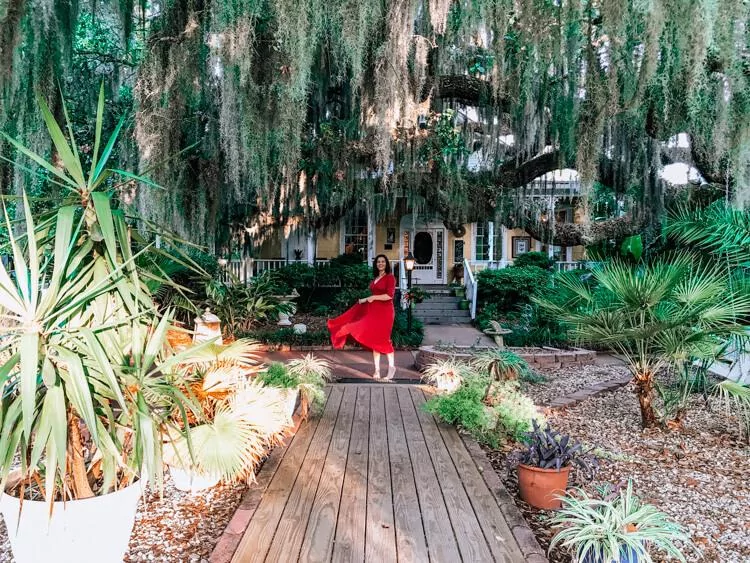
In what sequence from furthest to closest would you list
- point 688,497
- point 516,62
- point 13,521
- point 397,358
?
point 397,358 → point 516,62 → point 688,497 → point 13,521

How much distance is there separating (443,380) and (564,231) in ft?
18.4

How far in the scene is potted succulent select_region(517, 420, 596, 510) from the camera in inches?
115

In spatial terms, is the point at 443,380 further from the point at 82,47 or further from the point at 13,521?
the point at 82,47

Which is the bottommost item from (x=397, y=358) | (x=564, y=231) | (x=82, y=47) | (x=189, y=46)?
(x=397, y=358)

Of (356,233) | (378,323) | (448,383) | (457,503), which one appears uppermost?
(356,233)

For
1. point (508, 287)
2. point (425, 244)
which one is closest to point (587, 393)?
point (508, 287)

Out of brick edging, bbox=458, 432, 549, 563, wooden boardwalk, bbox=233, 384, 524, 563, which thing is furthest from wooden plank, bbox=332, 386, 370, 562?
brick edging, bbox=458, 432, 549, 563

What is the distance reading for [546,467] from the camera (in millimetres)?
2916

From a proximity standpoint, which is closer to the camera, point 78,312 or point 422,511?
point 78,312

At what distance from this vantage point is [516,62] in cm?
575

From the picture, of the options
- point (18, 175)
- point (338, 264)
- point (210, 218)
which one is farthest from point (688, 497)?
point (338, 264)

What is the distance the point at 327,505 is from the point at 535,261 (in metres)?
12.7

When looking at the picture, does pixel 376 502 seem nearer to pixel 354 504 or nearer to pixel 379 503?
pixel 379 503

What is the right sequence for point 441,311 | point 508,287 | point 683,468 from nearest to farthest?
point 683,468, point 508,287, point 441,311
